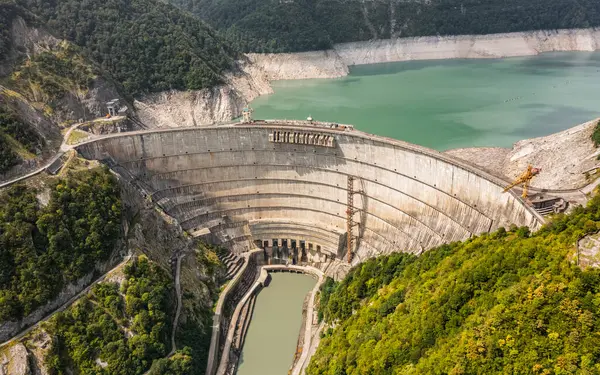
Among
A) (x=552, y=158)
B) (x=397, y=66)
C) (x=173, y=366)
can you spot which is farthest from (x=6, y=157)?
(x=397, y=66)

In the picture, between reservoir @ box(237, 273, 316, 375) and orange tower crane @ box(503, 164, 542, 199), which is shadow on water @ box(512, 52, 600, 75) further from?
reservoir @ box(237, 273, 316, 375)

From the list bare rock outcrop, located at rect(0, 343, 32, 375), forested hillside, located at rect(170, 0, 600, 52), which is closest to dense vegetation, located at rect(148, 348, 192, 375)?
bare rock outcrop, located at rect(0, 343, 32, 375)

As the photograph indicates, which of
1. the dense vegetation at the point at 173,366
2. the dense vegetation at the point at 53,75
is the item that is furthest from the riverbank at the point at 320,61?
the dense vegetation at the point at 173,366

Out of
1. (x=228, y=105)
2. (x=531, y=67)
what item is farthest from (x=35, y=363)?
(x=531, y=67)

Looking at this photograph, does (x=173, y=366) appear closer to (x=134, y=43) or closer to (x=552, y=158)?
(x=552, y=158)

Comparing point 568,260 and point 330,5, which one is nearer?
point 568,260

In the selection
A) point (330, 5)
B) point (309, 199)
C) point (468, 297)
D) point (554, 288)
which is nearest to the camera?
point (554, 288)

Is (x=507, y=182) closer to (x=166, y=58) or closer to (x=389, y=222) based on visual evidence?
(x=389, y=222)
